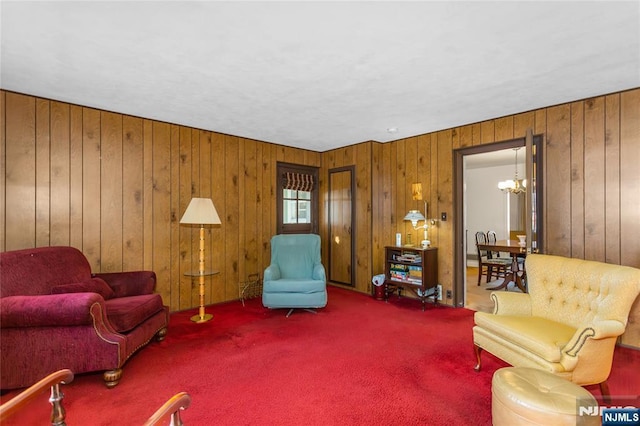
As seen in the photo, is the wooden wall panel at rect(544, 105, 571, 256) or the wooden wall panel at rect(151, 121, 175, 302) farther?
the wooden wall panel at rect(151, 121, 175, 302)

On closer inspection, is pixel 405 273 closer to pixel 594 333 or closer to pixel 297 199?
pixel 297 199

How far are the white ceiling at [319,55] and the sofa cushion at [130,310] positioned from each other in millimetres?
2000

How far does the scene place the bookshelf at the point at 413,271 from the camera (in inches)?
166

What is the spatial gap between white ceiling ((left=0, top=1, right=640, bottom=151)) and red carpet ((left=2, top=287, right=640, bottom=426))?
A: 2480mm

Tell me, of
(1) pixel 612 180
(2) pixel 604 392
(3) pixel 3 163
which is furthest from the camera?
(1) pixel 612 180

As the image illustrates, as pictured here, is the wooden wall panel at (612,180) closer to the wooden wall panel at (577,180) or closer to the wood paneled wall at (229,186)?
the wood paneled wall at (229,186)

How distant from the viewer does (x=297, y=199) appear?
18.1 ft

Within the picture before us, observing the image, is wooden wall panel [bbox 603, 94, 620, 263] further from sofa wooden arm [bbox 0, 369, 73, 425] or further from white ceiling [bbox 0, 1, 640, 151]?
sofa wooden arm [bbox 0, 369, 73, 425]

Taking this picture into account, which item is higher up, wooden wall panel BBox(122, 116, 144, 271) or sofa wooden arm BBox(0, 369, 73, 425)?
wooden wall panel BBox(122, 116, 144, 271)

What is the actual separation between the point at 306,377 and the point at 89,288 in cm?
206

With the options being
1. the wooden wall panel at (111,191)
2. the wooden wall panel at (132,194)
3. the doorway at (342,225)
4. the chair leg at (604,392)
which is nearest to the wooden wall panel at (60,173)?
the wooden wall panel at (111,191)

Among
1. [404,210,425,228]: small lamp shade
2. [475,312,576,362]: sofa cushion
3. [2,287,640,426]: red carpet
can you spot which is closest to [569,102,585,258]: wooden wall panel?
[2,287,640,426]: red carpet

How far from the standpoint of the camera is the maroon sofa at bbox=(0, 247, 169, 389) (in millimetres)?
2150

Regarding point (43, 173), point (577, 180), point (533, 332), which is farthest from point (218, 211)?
point (577, 180)
